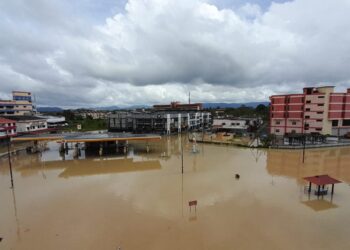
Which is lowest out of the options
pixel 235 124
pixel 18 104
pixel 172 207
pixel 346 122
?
pixel 172 207

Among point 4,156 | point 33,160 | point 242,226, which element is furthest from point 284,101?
point 4,156

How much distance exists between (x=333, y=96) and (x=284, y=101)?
8715 mm

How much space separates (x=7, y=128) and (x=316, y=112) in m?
62.0

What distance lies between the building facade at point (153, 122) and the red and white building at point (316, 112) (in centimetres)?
2397

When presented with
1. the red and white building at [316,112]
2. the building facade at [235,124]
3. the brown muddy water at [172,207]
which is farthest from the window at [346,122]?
the brown muddy water at [172,207]

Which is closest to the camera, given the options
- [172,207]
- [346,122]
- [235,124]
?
[172,207]

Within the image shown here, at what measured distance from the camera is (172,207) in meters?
15.5

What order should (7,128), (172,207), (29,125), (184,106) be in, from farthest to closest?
(184,106), (29,125), (7,128), (172,207)

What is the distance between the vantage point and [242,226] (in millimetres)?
12898

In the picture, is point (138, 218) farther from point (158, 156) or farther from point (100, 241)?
point (158, 156)

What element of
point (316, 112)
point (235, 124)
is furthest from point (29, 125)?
point (316, 112)

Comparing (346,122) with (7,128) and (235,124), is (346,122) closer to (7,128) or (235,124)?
(235,124)

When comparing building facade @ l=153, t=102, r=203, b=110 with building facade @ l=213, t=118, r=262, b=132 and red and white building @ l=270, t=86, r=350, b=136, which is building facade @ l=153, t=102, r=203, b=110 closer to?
building facade @ l=213, t=118, r=262, b=132

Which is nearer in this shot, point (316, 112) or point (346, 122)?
point (316, 112)
